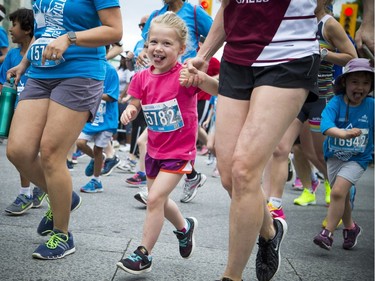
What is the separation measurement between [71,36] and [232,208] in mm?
1401

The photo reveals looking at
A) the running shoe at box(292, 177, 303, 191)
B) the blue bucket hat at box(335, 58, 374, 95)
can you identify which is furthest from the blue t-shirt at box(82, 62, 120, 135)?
the blue bucket hat at box(335, 58, 374, 95)

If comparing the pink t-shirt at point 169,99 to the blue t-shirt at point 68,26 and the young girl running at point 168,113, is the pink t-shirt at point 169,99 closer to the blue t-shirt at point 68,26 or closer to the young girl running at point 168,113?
the young girl running at point 168,113

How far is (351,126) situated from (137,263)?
2.47 metres

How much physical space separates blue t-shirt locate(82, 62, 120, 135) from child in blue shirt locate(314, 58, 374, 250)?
3.33 meters

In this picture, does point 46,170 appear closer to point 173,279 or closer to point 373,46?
point 173,279

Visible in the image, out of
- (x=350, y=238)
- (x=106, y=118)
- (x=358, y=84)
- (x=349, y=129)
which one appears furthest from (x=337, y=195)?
(x=106, y=118)

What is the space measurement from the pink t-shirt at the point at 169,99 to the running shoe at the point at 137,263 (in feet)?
2.38

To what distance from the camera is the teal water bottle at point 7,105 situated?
14.7 feet

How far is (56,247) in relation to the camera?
3.59m

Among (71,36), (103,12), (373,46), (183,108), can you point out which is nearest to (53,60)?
(71,36)

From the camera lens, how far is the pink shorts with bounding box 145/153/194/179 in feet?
12.6

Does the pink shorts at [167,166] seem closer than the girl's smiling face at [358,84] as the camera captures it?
Yes

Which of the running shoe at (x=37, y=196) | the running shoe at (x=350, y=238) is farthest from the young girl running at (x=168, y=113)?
the running shoe at (x=37, y=196)

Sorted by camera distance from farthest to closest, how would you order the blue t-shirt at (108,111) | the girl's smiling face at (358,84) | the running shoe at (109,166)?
1. the running shoe at (109,166)
2. the blue t-shirt at (108,111)
3. the girl's smiling face at (358,84)
